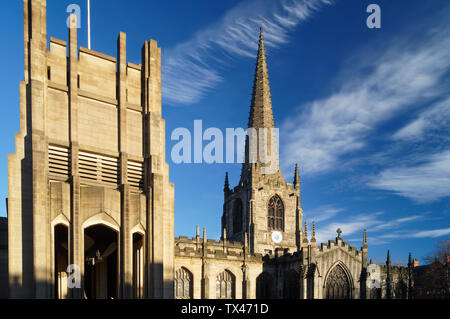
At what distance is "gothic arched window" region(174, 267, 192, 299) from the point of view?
4288 centimetres

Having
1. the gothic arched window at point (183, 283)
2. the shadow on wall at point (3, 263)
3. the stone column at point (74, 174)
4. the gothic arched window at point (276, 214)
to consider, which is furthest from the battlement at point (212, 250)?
the stone column at point (74, 174)

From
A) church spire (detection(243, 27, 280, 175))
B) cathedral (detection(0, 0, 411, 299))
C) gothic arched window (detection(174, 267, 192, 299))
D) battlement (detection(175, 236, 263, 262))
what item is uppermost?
church spire (detection(243, 27, 280, 175))

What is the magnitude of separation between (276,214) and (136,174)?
40.2 m

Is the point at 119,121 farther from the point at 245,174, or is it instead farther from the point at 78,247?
the point at 245,174

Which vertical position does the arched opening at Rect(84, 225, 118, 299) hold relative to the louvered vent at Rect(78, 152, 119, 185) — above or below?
below

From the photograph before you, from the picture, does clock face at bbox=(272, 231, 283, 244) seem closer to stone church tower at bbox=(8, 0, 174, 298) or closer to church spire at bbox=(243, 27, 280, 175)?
church spire at bbox=(243, 27, 280, 175)

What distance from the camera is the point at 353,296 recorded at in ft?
157

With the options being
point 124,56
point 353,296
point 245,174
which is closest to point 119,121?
point 124,56

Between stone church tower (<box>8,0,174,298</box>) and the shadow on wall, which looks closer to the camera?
stone church tower (<box>8,0,174,298</box>)

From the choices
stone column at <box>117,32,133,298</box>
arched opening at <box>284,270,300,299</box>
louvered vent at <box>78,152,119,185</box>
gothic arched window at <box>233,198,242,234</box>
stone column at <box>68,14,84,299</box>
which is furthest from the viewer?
gothic arched window at <box>233,198,242,234</box>

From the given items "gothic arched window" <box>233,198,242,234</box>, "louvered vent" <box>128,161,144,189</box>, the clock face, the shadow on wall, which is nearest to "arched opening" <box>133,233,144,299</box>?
"louvered vent" <box>128,161,144,189</box>

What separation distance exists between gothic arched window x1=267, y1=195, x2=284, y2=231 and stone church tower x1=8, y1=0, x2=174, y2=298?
3717 cm

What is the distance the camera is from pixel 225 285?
151 ft

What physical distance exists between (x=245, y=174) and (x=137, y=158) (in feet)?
136
